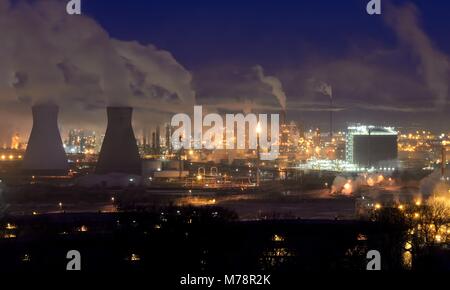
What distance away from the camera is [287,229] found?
13812mm

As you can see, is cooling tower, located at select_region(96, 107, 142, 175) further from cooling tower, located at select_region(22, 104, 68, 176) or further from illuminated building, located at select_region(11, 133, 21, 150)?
illuminated building, located at select_region(11, 133, 21, 150)

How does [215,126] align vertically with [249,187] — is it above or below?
above

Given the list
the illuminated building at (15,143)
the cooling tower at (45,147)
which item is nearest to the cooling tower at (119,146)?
the cooling tower at (45,147)

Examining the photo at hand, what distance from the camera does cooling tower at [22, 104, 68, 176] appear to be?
94.7 ft

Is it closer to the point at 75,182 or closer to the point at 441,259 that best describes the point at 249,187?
the point at 75,182

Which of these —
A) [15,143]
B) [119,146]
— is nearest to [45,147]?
[119,146]

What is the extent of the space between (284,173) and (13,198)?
17.5 meters

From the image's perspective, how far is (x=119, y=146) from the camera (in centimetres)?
2784

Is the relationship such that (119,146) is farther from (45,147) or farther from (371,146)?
(371,146)

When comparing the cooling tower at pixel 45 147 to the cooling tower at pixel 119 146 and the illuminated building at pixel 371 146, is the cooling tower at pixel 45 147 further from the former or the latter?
the illuminated building at pixel 371 146

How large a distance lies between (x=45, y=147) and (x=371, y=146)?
25.5 meters

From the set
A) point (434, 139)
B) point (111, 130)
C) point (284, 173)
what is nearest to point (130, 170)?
point (111, 130)

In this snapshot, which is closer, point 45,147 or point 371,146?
point 45,147

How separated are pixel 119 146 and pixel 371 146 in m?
25.4
